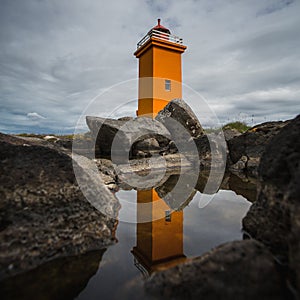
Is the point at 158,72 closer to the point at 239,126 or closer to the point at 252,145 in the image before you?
the point at 239,126

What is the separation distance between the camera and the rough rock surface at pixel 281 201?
151cm

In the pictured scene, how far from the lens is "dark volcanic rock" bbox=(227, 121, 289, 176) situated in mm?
7562

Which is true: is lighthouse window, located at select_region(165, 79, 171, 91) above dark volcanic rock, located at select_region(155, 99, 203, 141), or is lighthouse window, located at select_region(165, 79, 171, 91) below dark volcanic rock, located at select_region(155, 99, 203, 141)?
above

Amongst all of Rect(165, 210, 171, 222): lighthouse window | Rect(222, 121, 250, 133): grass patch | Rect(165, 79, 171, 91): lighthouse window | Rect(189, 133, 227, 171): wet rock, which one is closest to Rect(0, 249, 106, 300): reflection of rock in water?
Rect(165, 210, 171, 222): lighthouse window

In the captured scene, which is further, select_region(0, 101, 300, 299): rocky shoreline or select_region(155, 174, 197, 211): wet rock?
select_region(155, 174, 197, 211): wet rock

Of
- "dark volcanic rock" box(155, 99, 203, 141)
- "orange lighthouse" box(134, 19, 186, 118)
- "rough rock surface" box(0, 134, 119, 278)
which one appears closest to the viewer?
"rough rock surface" box(0, 134, 119, 278)

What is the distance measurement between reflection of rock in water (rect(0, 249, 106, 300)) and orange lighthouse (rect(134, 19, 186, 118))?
12033 mm

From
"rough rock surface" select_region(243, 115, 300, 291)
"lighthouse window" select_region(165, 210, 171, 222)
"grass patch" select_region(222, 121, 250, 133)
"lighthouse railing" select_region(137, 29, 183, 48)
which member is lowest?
"lighthouse window" select_region(165, 210, 171, 222)

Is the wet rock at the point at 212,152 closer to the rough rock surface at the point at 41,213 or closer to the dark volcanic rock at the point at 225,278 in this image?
the rough rock surface at the point at 41,213

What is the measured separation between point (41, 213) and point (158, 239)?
124cm

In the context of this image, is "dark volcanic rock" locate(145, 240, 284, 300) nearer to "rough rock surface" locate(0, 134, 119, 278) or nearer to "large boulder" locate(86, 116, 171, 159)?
"rough rock surface" locate(0, 134, 119, 278)

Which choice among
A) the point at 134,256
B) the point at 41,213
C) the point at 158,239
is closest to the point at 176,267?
the point at 134,256

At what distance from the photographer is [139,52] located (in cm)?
1547

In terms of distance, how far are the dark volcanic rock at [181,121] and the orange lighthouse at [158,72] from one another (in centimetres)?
349
